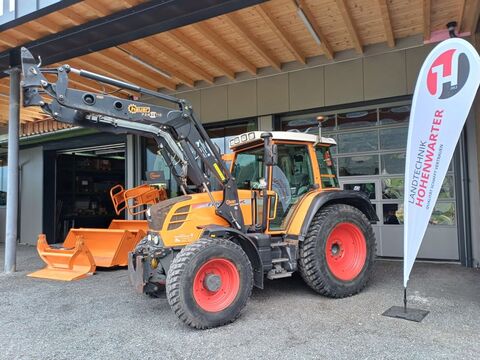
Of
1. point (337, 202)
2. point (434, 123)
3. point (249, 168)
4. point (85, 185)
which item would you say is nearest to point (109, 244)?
point (249, 168)

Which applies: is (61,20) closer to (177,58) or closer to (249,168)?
(177,58)

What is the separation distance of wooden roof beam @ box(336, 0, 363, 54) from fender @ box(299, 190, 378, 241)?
289 cm

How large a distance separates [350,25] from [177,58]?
3477 millimetres

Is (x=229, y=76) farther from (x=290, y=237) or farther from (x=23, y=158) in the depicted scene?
(x=23, y=158)

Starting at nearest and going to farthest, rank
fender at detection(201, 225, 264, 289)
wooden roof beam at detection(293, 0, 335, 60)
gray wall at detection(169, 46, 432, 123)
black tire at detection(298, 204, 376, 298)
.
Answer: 1. fender at detection(201, 225, 264, 289)
2. black tire at detection(298, 204, 376, 298)
3. wooden roof beam at detection(293, 0, 335, 60)
4. gray wall at detection(169, 46, 432, 123)

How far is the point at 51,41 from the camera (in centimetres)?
685

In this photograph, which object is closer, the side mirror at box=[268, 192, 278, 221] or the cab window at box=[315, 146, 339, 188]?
the side mirror at box=[268, 192, 278, 221]

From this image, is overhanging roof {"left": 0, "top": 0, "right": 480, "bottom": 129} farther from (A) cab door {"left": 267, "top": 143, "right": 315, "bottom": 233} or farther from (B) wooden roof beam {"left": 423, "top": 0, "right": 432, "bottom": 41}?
(A) cab door {"left": 267, "top": 143, "right": 315, "bottom": 233}

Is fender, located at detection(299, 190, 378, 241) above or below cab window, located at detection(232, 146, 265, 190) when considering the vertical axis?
below

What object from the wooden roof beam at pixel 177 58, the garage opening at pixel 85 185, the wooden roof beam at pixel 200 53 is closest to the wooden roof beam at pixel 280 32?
the wooden roof beam at pixel 200 53

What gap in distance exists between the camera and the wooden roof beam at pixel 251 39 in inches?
263

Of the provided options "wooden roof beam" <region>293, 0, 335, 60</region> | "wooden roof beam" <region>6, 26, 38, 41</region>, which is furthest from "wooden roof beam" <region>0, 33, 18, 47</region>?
"wooden roof beam" <region>293, 0, 335, 60</region>

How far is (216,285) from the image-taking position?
4.31 metres

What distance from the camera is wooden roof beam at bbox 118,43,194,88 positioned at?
7.75 metres
